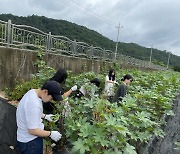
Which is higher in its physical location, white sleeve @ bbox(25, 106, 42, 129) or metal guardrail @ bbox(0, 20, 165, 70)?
metal guardrail @ bbox(0, 20, 165, 70)

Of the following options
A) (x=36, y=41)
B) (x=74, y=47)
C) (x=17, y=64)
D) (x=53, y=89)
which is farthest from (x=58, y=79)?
(x=74, y=47)

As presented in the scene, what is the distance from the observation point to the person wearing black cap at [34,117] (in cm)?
301

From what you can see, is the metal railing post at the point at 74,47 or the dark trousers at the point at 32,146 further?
the metal railing post at the point at 74,47

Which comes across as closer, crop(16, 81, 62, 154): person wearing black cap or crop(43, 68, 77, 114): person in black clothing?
crop(16, 81, 62, 154): person wearing black cap

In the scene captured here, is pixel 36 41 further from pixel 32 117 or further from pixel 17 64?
pixel 32 117

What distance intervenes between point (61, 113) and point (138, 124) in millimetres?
1085

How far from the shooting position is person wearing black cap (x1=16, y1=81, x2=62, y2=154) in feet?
9.89

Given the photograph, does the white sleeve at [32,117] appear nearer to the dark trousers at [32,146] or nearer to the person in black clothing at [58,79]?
the dark trousers at [32,146]

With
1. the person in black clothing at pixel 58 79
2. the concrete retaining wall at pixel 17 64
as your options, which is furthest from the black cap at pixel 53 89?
the concrete retaining wall at pixel 17 64

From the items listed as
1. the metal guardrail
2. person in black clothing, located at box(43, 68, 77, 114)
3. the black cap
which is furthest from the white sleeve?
the metal guardrail

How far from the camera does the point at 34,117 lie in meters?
3.00

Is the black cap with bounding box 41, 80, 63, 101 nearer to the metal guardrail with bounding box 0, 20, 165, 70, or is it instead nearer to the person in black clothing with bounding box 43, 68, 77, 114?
the person in black clothing with bounding box 43, 68, 77, 114

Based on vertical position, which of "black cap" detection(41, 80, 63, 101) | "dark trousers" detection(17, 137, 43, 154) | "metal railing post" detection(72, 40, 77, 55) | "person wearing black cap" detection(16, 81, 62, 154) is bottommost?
"dark trousers" detection(17, 137, 43, 154)

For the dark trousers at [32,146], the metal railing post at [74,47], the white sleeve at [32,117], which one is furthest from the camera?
the metal railing post at [74,47]
